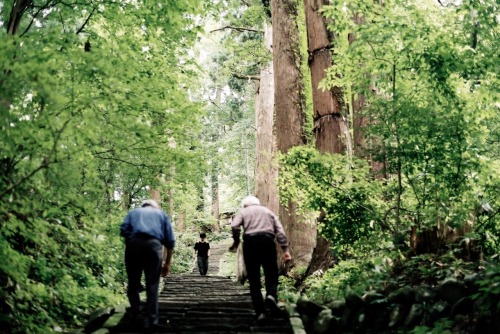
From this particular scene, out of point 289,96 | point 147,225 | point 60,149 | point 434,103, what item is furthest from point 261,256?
point 289,96

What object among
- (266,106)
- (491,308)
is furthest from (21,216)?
(266,106)

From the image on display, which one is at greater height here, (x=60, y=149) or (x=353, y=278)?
(x=60, y=149)

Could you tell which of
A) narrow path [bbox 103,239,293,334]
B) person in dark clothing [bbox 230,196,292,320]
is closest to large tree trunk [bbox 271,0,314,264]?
narrow path [bbox 103,239,293,334]

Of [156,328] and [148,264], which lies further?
[148,264]

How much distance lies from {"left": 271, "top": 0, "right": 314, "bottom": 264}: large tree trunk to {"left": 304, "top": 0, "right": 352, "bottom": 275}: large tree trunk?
76.9 inches

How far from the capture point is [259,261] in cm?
678

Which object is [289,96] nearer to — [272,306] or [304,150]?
[304,150]

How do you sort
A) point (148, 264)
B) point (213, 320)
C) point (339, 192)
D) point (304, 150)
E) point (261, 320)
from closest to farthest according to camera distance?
point (148, 264) → point (261, 320) → point (213, 320) → point (339, 192) → point (304, 150)

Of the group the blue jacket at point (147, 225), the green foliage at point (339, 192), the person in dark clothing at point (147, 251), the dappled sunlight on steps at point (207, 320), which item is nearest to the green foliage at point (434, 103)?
the green foliage at point (339, 192)

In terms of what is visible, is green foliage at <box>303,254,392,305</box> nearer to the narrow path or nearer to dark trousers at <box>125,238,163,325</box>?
the narrow path

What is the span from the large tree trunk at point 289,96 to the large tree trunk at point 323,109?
76.9 inches

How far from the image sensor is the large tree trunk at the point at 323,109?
10867 millimetres

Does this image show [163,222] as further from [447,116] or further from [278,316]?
[447,116]

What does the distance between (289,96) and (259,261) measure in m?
8.01
